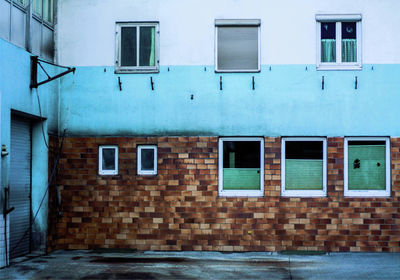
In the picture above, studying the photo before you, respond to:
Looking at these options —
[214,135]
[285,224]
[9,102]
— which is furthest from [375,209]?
[9,102]

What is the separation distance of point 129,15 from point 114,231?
4661 mm

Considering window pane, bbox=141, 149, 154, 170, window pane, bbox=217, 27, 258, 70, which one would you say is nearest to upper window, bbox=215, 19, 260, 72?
window pane, bbox=217, 27, 258, 70

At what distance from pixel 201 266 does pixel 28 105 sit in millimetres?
4511

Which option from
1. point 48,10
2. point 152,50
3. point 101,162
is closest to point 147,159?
point 101,162

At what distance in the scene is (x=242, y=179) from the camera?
39.5 feet

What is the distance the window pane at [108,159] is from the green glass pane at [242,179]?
2.45 meters

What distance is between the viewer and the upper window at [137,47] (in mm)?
12281

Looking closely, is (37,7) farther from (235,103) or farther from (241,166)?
(241,166)

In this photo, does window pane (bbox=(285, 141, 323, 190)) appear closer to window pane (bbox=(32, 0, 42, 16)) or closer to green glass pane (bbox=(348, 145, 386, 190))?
green glass pane (bbox=(348, 145, 386, 190))

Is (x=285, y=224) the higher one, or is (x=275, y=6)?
(x=275, y=6)

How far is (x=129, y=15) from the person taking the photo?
40.4 feet

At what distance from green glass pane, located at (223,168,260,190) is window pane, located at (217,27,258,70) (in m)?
2.20

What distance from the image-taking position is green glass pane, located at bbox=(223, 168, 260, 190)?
12.0 metres

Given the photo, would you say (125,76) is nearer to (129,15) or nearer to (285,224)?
(129,15)
